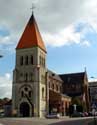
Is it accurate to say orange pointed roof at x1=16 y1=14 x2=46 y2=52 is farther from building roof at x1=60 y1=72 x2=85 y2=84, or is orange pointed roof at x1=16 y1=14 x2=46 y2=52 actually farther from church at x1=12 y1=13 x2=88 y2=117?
building roof at x1=60 y1=72 x2=85 y2=84

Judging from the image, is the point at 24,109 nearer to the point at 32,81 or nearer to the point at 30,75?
the point at 32,81

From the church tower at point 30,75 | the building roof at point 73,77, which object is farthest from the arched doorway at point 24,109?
the building roof at point 73,77

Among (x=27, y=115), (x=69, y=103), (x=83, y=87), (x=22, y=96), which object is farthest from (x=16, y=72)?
(x=83, y=87)

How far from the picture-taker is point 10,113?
89312 millimetres

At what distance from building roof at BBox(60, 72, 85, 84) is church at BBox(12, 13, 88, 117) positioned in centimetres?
2169

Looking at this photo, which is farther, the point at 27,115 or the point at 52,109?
the point at 52,109

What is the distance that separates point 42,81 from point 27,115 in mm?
10625

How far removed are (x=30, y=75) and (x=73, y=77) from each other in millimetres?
34129

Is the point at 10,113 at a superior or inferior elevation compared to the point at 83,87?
inferior

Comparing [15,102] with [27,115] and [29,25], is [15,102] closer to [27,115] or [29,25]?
[27,115]

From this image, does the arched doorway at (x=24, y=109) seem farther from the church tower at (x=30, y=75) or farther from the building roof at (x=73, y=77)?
the building roof at (x=73, y=77)

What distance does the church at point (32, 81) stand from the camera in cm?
8531

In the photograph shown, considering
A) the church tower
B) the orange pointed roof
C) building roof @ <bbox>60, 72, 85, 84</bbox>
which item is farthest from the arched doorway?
building roof @ <bbox>60, 72, 85, 84</bbox>

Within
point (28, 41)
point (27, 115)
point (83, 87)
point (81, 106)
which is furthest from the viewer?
point (83, 87)
